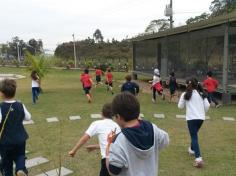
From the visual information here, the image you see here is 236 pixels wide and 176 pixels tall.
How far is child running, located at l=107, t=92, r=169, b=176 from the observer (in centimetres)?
252

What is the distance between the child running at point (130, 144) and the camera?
2.52 m

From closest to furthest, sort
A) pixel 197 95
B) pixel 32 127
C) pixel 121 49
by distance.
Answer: pixel 197 95 → pixel 32 127 → pixel 121 49

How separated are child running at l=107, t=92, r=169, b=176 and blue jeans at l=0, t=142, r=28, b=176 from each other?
2354mm

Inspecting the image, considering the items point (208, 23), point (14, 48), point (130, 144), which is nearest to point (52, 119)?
point (208, 23)

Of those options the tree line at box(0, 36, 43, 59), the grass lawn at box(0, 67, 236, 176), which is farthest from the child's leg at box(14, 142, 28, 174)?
the tree line at box(0, 36, 43, 59)

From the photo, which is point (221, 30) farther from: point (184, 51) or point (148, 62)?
point (148, 62)

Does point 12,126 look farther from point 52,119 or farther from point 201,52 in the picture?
point 201,52

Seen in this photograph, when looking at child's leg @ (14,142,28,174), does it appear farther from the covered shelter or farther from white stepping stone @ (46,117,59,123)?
the covered shelter

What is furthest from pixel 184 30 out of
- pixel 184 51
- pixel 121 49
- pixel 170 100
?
pixel 121 49

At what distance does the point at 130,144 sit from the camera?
8.37ft

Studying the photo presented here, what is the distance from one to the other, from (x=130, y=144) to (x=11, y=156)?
2.64 m

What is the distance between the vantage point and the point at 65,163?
669 centimetres

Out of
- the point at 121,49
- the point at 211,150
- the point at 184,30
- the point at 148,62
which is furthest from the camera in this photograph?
the point at 121,49

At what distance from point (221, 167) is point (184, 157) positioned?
0.81 meters
